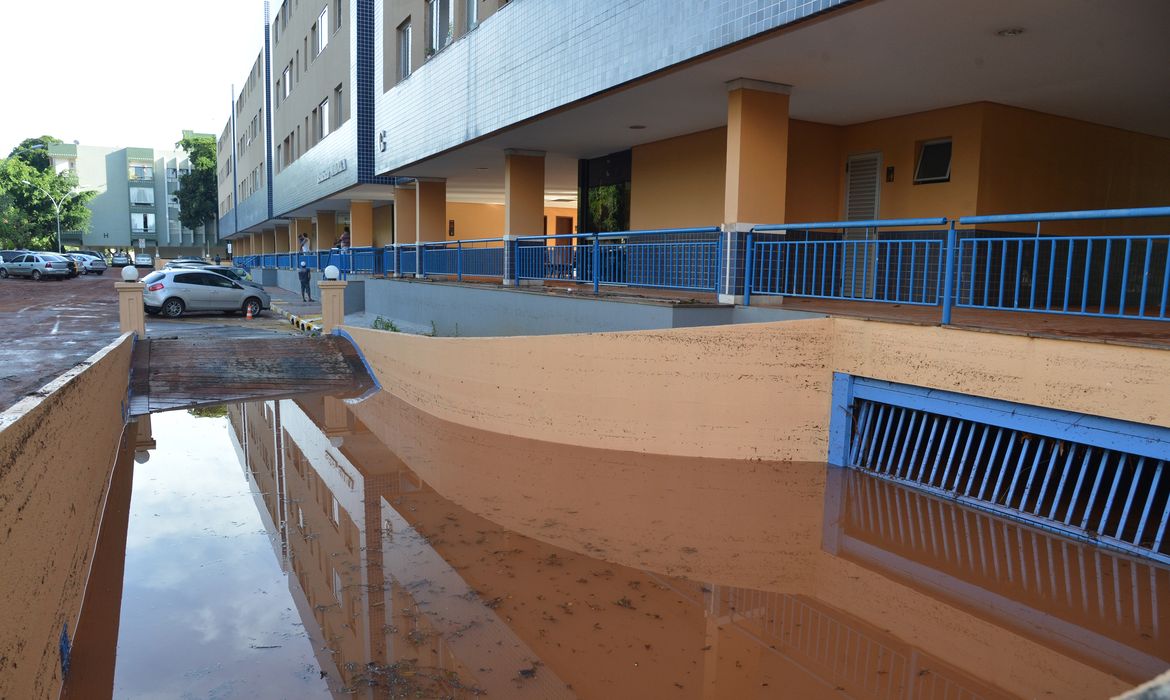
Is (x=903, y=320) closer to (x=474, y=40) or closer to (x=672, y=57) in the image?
(x=672, y=57)

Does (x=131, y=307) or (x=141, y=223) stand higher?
(x=141, y=223)

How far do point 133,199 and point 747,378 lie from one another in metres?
97.9

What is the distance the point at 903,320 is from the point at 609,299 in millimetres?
3790

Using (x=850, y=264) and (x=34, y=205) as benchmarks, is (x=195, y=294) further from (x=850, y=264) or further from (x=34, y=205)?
(x=34, y=205)

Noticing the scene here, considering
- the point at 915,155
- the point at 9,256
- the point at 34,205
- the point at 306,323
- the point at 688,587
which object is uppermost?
the point at 34,205

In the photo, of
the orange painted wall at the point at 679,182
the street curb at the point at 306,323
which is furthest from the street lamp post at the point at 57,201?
the orange painted wall at the point at 679,182

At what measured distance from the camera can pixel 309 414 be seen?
1152 cm

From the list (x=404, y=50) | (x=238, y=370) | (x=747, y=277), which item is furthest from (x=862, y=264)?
(x=404, y=50)

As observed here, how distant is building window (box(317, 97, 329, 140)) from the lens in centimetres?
2669

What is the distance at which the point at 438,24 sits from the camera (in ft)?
57.6

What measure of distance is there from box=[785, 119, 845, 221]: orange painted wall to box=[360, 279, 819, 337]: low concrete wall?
396cm

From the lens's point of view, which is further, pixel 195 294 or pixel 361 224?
pixel 361 224

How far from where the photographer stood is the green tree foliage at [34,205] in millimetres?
66750

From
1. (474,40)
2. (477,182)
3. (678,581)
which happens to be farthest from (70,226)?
(678,581)
